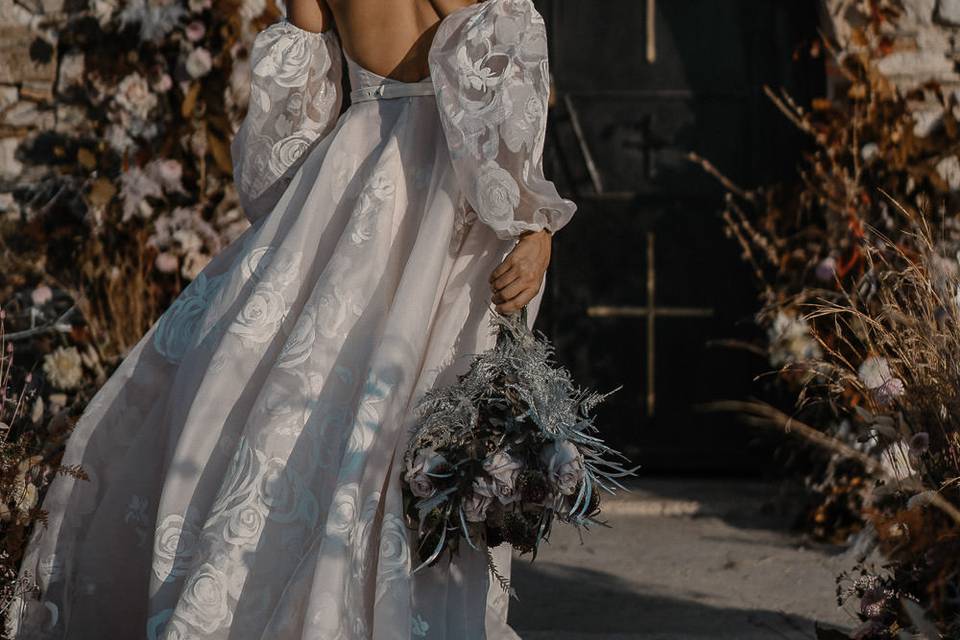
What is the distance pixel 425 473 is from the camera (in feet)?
6.54

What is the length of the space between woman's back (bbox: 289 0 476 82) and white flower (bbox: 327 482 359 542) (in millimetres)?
851

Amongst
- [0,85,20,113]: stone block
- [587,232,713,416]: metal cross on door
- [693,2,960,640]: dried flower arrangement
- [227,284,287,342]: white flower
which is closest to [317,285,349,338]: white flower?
[227,284,287,342]: white flower

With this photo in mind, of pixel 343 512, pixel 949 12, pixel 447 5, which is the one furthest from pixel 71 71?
pixel 949 12

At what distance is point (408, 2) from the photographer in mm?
2295

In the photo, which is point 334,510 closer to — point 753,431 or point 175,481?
point 175,481

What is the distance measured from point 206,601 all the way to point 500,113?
39.8 inches

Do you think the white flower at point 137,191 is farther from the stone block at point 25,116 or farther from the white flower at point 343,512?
the white flower at point 343,512

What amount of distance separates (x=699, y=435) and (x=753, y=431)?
213 mm

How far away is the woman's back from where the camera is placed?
7.54 ft

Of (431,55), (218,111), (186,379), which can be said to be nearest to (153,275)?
(218,111)

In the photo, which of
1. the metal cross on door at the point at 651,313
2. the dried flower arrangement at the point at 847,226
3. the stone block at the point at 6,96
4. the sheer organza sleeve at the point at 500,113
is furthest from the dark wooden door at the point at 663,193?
the sheer organza sleeve at the point at 500,113

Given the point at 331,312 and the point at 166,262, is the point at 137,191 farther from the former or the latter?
the point at 331,312

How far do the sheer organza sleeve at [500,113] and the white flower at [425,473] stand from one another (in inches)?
17.2

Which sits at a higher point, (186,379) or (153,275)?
(186,379)
